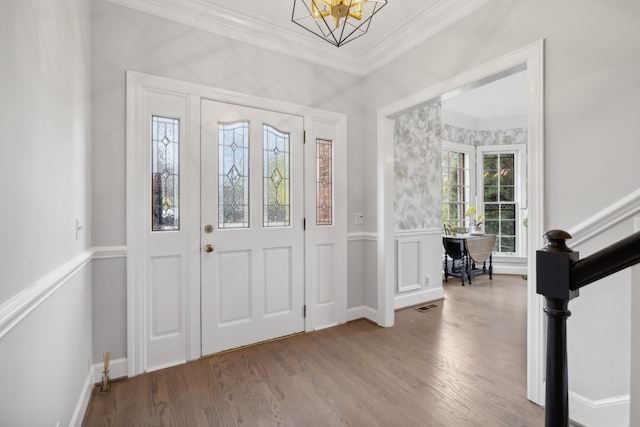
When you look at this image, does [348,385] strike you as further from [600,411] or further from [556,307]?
[556,307]

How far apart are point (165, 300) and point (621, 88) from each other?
3024 mm

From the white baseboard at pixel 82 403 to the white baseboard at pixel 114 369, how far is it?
0.06m

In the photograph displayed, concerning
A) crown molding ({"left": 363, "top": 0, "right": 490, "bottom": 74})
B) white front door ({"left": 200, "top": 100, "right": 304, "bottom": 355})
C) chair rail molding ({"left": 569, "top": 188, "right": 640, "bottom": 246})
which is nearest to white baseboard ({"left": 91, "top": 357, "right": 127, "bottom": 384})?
white front door ({"left": 200, "top": 100, "right": 304, "bottom": 355})

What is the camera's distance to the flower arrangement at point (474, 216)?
5.23m

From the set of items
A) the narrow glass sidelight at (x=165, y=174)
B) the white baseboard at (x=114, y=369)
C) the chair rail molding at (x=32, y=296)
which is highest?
the narrow glass sidelight at (x=165, y=174)

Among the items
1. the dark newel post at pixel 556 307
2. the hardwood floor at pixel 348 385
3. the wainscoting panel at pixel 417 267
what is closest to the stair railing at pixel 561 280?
the dark newel post at pixel 556 307

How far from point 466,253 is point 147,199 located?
4.26 metres

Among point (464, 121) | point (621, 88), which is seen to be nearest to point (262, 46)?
point (621, 88)

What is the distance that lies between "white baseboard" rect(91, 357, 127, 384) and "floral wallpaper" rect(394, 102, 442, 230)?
2867 mm

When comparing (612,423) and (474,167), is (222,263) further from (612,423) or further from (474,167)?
(474,167)

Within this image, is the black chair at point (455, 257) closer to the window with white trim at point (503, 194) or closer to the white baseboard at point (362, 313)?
the window with white trim at point (503, 194)

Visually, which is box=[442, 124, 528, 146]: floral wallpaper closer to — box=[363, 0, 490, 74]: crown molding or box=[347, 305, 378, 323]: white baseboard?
box=[363, 0, 490, 74]: crown molding

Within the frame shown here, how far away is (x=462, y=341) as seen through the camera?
2.74 meters

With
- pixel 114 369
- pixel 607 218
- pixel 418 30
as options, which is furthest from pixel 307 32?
pixel 114 369
